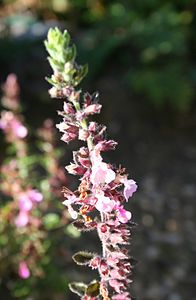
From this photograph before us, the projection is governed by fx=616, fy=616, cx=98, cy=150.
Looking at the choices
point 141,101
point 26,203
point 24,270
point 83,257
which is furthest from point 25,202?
point 141,101

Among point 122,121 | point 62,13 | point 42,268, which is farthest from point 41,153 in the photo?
point 62,13

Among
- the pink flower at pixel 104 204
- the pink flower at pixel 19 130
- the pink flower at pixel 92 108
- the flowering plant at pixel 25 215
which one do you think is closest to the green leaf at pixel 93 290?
the pink flower at pixel 104 204

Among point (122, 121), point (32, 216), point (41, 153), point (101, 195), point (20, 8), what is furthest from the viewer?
point (20, 8)

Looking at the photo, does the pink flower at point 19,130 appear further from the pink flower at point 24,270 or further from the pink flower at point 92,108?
the pink flower at point 92,108

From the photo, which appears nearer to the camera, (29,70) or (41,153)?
(41,153)

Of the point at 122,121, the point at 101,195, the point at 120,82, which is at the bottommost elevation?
the point at 101,195

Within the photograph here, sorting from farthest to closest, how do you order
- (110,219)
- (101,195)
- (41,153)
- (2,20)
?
1. (2,20)
2. (41,153)
3. (110,219)
4. (101,195)

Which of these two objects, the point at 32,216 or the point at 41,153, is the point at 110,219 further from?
the point at 41,153
